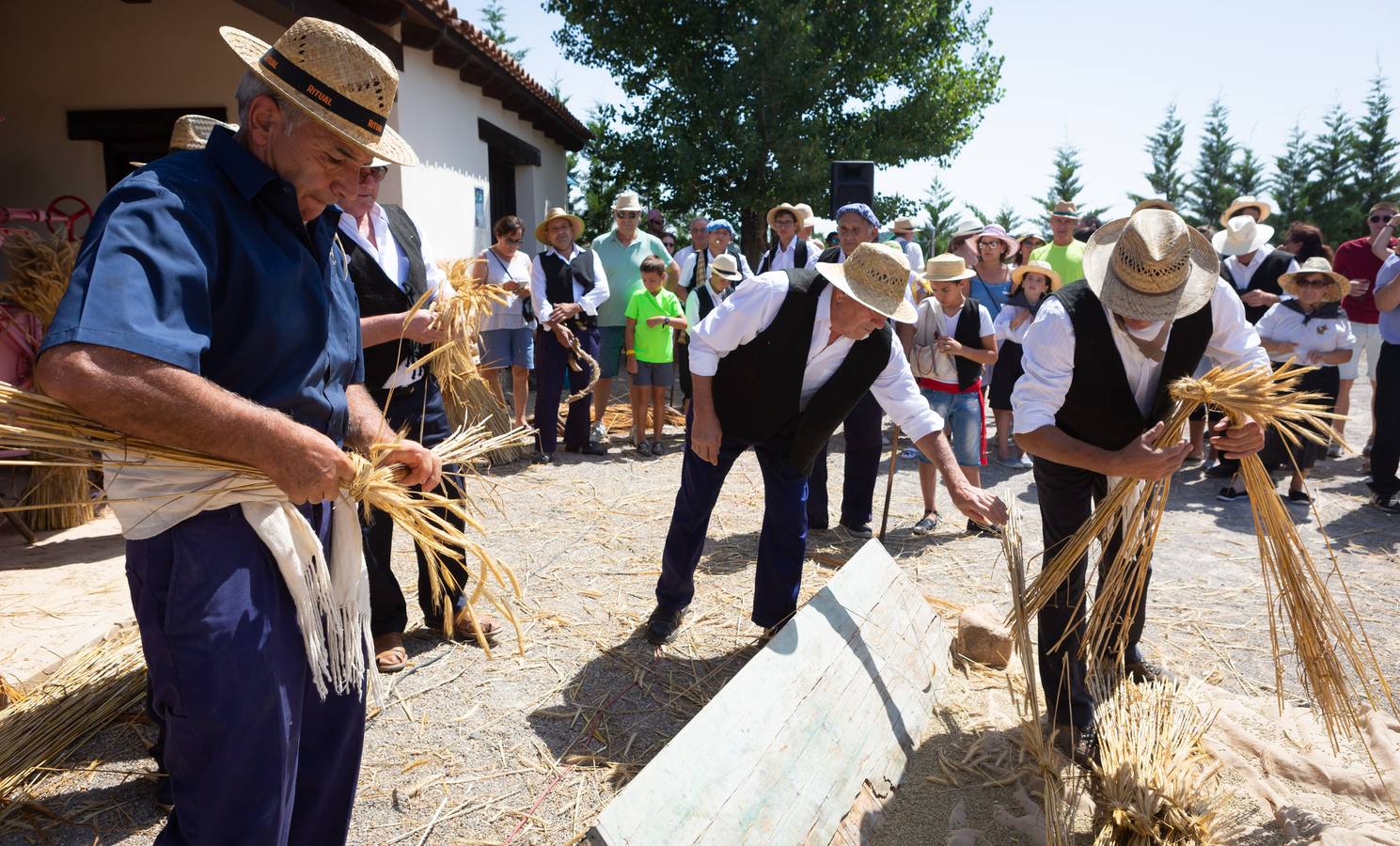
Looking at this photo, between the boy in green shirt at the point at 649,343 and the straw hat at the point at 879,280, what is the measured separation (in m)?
4.71

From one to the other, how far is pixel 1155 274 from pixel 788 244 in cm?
543

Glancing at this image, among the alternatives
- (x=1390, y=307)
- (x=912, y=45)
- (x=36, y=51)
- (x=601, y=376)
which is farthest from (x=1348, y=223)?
(x=36, y=51)

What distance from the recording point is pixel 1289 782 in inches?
119

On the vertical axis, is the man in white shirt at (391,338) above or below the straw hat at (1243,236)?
below

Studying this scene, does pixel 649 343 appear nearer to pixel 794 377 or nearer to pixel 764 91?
pixel 794 377

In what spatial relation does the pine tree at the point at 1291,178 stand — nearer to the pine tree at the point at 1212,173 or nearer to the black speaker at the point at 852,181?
the pine tree at the point at 1212,173

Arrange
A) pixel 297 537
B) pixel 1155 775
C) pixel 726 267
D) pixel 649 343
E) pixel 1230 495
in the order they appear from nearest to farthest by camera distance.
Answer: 1. pixel 297 537
2. pixel 1155 775
3. pixel 1230 495
4. pixel 726 267
5. pixel 649 343

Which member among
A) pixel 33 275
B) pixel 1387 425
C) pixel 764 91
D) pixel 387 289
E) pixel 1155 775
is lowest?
pixel 1155 775

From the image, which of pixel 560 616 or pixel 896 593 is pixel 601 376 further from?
pixel 896 593

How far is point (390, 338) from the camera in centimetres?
324

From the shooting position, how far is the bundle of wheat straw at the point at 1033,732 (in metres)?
2.50

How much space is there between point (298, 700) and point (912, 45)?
687 inches

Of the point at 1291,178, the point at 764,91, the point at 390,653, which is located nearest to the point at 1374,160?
the point at 1291,178

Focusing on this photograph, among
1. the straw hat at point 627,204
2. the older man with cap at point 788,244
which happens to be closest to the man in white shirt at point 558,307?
the straw hat at point 627,204
